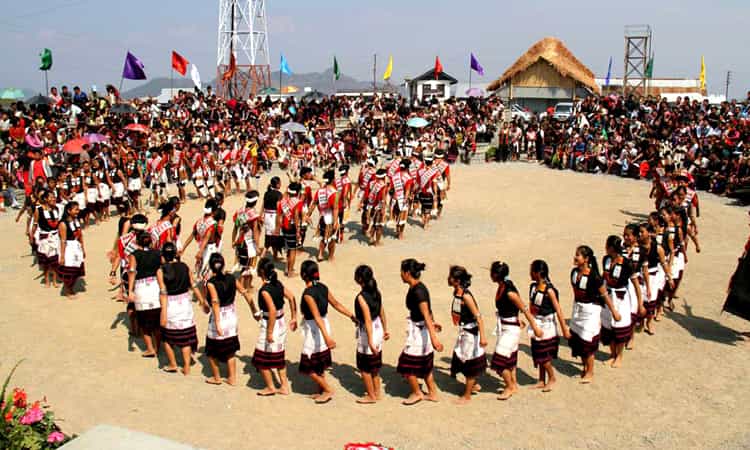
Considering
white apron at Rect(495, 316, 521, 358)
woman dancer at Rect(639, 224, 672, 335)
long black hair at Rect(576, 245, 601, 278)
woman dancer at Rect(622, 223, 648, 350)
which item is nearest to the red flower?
white apron at Rect(495, 316, 521, 358)

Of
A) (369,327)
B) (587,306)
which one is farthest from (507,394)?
(369,327)

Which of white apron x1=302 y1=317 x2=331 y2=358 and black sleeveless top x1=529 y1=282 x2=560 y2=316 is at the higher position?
black sleeveless top x1=529 y1=282 x2=560 y2=316

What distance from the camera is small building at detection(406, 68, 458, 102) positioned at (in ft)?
128

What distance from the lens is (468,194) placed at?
66.6 ft

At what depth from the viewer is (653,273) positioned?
9188 mm

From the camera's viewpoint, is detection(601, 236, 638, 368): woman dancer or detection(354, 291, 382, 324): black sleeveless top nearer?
detection(354, 291, 382, 324): black sleeveless top

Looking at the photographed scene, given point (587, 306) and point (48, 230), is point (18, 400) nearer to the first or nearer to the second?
point (587, 306)

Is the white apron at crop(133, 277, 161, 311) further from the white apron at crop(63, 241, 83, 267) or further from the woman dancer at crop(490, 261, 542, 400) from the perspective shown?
the woman dancer at crop(490, 261, 542, 400)

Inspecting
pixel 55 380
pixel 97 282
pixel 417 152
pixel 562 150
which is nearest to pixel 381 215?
pixel 417 152

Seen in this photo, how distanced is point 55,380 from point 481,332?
4.95 meters

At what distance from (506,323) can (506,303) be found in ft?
0.82

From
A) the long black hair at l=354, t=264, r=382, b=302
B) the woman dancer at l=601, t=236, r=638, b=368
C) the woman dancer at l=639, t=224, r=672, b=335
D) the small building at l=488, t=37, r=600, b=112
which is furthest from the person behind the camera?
the small building at l=488, t=37, r=600, b=112

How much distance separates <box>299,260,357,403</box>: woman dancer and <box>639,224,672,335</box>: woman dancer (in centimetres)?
438

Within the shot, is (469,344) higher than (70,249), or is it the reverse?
(70,249)
